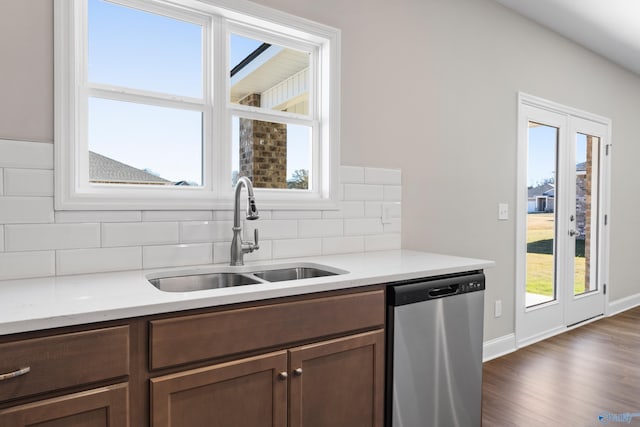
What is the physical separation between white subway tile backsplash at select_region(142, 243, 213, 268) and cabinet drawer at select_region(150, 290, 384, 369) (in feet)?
2.13

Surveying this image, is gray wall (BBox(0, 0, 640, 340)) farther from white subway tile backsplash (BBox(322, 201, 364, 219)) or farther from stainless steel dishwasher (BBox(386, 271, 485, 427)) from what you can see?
stainless steel dishwasher (BBox(386, 271, 485, 427))

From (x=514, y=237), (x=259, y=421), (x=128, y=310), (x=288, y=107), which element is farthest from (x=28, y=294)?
(x=514, y=237)

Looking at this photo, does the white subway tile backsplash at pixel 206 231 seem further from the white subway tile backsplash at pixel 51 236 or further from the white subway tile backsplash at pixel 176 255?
the white subway tile backsplash at pixel 51 236

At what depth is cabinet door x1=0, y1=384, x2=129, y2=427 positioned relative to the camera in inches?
39.6

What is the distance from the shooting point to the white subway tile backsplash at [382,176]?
246cm

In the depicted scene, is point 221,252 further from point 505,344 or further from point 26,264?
point 505,344

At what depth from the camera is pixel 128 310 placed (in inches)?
44.3

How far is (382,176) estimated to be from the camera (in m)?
2.53

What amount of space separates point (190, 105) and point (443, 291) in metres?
1.47

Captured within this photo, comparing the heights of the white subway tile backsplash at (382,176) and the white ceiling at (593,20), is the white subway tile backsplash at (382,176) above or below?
below

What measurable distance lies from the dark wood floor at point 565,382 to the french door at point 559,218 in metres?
0.27

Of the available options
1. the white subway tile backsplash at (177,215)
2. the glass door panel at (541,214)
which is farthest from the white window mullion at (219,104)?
the glass door panel at (541,214)

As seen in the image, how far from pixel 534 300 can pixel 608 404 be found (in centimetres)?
A: 124

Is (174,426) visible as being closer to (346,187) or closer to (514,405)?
(346,187)
